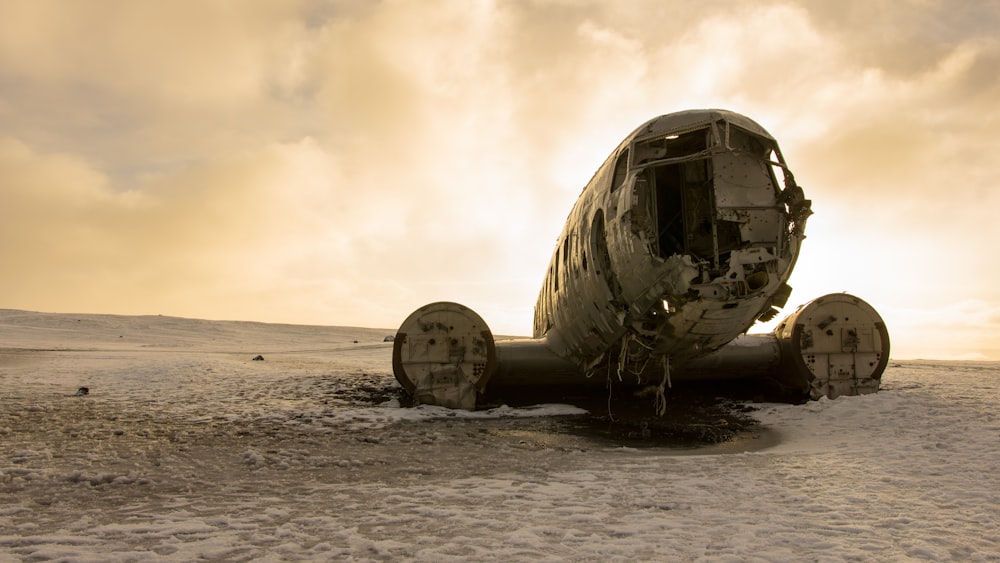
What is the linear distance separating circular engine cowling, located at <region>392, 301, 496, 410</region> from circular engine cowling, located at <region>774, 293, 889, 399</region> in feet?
17.4

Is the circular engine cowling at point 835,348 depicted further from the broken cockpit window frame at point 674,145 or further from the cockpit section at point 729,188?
the broken cockpit window frame at point 674,145

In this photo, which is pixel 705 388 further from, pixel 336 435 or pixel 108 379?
pixel 108 379

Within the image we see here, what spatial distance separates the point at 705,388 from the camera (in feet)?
38.4

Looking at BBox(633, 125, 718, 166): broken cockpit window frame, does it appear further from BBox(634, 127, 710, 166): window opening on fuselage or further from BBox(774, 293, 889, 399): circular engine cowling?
BBox(774, 293, 889, 399): circular engine cowling

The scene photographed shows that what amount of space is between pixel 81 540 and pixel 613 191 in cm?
617

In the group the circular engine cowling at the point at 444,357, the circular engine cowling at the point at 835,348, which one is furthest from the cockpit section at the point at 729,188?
the circular engine cowling at the point at 444,357

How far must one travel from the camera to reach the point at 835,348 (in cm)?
1018

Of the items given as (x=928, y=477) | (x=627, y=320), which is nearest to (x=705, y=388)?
(x=627, y=320)

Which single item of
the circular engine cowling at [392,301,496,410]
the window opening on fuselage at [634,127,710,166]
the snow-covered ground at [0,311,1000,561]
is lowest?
the snow-covered ground at [0,311,1000,561]

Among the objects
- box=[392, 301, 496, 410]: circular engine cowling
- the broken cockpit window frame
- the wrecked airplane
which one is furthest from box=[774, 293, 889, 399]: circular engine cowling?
box=[392, 301, 496, 410]: circular engine cowling

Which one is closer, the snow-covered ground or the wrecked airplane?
the snow-covered ground

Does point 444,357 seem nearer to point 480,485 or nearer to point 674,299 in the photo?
point 674,299

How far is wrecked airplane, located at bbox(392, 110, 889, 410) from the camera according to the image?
6535mm

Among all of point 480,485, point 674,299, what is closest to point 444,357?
point 674,299
